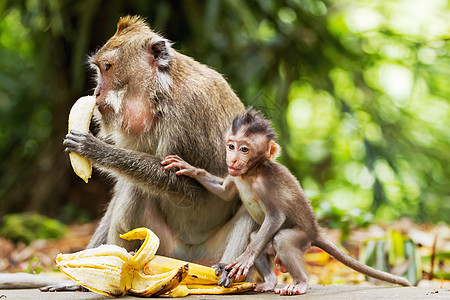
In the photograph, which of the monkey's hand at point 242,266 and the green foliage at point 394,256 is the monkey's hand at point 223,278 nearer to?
the monkey's hand at point 242,266

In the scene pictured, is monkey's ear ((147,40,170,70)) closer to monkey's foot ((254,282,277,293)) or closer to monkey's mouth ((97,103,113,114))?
monkey's mouth ((97,103,113,114))

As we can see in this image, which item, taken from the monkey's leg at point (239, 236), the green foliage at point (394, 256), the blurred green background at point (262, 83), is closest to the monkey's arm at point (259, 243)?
the monkey's leg at point (239, 236)

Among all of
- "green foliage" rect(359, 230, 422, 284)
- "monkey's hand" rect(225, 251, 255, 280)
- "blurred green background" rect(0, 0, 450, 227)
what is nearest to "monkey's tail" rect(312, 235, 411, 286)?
"monkey's hand" rect(225, 251, 255, 280)

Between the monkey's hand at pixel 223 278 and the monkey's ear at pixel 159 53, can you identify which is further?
the monkey's ear at pixel 159 53

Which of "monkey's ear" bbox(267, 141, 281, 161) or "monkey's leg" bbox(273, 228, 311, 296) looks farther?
"monkey's ear" bbox(267, 141, 281, 161)

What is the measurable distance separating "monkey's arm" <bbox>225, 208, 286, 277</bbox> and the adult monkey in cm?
36

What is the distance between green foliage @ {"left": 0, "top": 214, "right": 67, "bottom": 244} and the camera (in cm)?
721

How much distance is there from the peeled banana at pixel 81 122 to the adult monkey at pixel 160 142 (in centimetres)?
6

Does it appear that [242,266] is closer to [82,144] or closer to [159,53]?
[82,144]

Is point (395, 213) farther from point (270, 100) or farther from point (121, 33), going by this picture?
point (121, 33)

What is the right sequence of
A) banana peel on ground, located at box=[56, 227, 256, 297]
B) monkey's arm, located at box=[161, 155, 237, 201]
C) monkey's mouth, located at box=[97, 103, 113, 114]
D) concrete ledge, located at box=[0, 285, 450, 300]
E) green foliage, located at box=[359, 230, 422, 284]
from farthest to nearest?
green foliage, located at box=[359, 230, 422, 284] → monkey's mouth, located at box=[97, 103, 113, 114] → monkey's arm, located at box=[161, 155, 237, 201] → concrete ledge, located at box=[0, 285, 450, 300] → banana peel on ground, located at box=[56, 227, 256, 297]

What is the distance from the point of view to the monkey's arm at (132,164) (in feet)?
13.0

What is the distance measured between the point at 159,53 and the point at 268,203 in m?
1.39

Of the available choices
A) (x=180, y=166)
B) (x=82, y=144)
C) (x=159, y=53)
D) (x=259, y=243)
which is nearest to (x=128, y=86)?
(x=159, y=53)
